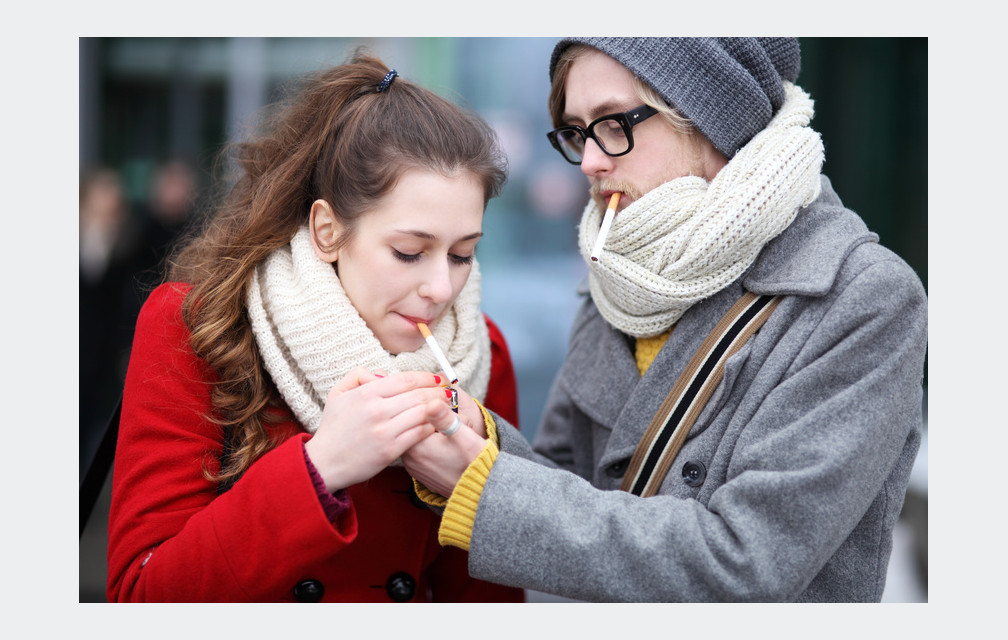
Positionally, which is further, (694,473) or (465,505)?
(694,473)

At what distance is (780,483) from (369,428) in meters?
0.90

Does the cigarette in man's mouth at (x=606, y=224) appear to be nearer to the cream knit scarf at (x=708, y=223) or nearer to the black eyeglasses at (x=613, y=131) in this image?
the cream knit scarf at (x=708, y=223)

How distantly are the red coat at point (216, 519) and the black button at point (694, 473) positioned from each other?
0.70 metres

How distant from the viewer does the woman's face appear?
78.1 inches

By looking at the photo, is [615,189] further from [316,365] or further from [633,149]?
[316,365]

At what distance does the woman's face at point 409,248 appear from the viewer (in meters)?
1.98

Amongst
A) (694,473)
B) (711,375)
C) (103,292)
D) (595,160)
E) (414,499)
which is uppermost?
(595,160)

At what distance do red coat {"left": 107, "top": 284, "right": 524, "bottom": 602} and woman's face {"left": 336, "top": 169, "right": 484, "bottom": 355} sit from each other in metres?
0.40

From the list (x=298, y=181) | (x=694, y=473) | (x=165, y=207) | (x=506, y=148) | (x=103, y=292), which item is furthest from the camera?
(x=165, y=207)

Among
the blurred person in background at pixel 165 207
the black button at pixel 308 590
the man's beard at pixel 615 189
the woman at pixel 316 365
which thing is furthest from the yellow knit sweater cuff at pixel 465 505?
the blurred person in background at pixel 165 207

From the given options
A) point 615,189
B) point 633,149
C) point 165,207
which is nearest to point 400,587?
point 615,189

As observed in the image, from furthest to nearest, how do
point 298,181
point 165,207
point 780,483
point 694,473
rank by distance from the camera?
point 165,207
point 298,181
point 694,473
point 780,483

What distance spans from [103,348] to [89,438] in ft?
2.27

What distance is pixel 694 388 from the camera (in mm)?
2029
